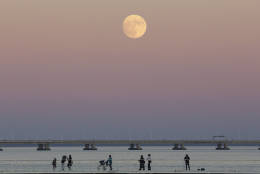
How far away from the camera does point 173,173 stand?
79750 mm

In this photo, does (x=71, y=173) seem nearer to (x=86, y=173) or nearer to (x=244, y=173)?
(x=86, y=173)

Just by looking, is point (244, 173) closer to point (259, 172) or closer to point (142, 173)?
point (259, 172)

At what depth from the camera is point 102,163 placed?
87.4m

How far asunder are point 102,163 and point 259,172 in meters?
20.0

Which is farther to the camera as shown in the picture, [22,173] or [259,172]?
[259,172]

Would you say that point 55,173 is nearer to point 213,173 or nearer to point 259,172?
point 213,173

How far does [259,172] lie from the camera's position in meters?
87.1

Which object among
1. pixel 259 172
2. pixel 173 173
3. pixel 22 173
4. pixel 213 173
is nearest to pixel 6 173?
pixel 22 173

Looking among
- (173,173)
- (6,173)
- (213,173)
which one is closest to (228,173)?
(213,173)

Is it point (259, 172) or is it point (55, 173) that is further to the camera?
point (259, 172)

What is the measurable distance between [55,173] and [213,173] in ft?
61.3

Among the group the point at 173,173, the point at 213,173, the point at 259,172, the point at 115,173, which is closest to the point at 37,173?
the point at 115,173

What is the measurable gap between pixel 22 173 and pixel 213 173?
73.6 ft

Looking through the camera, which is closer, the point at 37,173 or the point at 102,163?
the point at 37,173
